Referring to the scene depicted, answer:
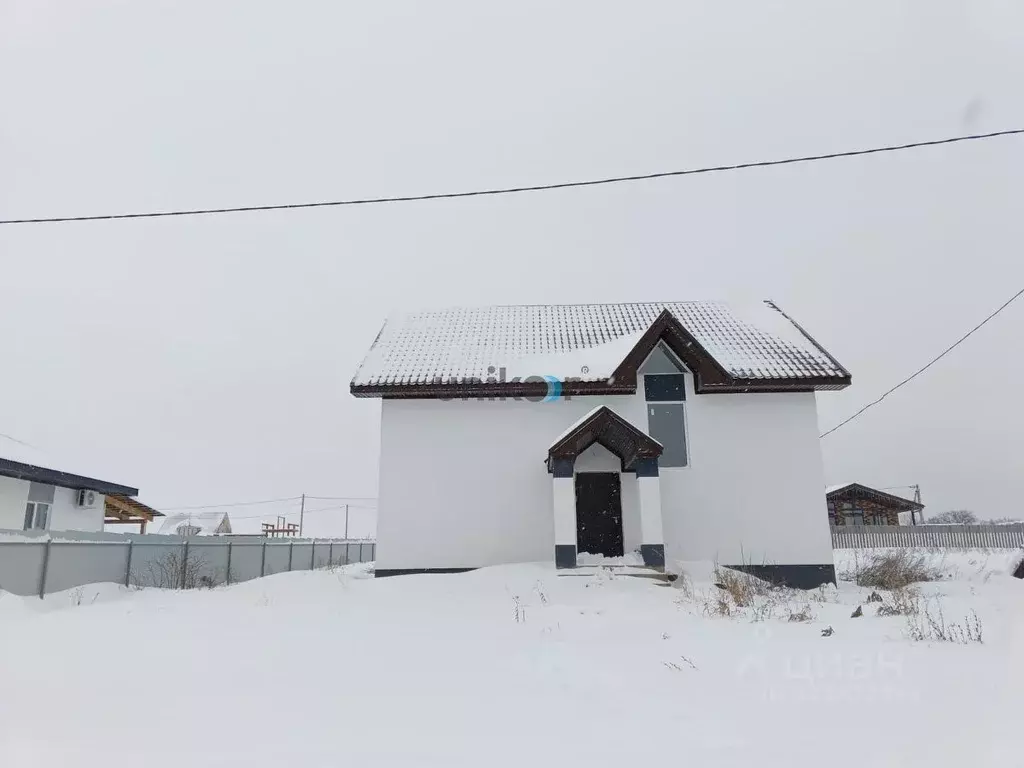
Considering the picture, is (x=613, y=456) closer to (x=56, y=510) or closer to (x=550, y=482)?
(x=550, y=482)

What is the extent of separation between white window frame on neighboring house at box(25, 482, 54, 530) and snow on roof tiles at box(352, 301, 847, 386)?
11897 millimetres

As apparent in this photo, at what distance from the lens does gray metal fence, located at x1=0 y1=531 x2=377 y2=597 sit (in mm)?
12031

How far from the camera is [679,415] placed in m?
14.9

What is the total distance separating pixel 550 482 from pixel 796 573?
18.5 ft

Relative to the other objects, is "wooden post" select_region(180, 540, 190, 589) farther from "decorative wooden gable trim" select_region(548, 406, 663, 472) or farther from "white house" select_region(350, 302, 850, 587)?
"decorative wooden gable trim" select_region(548, 406, 663, 472)

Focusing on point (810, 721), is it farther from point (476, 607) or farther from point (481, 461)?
point (481, 461)

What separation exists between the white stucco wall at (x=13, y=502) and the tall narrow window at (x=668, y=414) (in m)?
17.8

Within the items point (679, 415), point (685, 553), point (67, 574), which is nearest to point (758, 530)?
point (685, 553)

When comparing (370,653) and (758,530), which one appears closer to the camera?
(370,653)

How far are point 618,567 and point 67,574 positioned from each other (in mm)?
11024

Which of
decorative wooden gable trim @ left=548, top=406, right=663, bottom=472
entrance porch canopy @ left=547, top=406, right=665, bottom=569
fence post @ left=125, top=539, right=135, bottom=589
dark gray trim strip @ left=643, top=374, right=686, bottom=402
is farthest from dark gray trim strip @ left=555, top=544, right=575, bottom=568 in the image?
fence post @ left=125, top=539, right=135, bottom=589

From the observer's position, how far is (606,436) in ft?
45.1

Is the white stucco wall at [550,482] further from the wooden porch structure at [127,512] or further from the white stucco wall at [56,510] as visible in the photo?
the wooden porch structure at [127,512]

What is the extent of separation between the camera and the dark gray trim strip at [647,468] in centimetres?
1335
